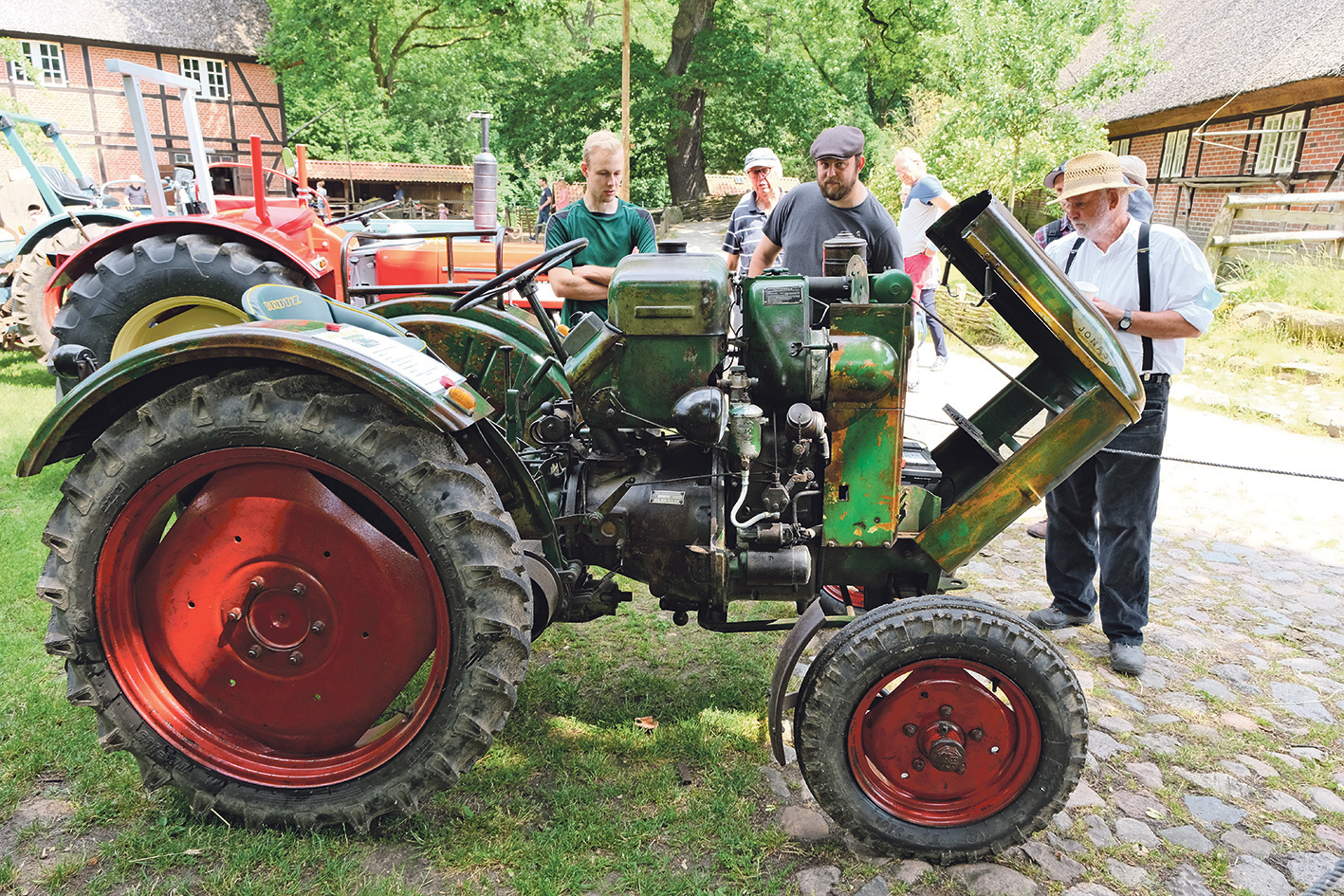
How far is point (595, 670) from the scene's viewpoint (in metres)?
3.28

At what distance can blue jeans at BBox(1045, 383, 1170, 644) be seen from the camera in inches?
130

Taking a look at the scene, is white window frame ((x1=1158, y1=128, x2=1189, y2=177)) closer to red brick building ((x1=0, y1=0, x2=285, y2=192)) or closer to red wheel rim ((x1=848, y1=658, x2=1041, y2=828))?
red wheel rim ((x1=848, y1=658, x2=1041, y2=828))

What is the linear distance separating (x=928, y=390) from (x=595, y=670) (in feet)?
19.3

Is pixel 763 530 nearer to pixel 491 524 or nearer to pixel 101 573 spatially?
pixel 491 524

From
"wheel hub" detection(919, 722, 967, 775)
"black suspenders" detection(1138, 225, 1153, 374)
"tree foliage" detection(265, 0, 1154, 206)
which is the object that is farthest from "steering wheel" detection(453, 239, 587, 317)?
"tree foliage" detection(265, 0, 1154, 206)

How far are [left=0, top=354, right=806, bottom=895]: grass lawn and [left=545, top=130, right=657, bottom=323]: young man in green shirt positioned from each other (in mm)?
1768

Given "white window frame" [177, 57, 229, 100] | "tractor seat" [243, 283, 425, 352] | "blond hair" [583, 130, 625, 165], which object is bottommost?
"tractor seat" [243, 283, 425, 352]

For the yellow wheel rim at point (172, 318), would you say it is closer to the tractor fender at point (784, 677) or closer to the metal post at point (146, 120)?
the metal post at point (146, 120)

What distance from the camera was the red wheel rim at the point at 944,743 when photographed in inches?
87.0

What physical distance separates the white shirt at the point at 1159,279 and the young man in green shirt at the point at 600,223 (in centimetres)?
183

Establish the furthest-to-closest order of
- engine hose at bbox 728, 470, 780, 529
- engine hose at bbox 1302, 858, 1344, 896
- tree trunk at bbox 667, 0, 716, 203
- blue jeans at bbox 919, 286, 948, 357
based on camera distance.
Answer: tree trunk at bbox 667, 0, 716, 203 → blue jeans at bbox 919, 286, 948, 357 → engine hose at bbox 728, 470, 780, 529 → engine hose at bbox 1302, 858, 1344, 896

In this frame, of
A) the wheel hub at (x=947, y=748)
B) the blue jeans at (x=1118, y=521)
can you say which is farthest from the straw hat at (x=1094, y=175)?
the wheel hub at (x=947, y=748)

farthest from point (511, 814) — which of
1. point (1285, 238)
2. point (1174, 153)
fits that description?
point (1174, 153)

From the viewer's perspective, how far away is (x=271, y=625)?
7.42ft
